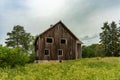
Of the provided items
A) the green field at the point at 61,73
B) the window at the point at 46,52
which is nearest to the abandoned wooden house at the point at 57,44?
the window at the point at 46,52

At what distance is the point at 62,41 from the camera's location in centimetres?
5594

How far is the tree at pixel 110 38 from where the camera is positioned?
3004 inches

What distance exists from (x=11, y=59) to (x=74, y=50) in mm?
24547

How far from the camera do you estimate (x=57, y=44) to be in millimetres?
55219

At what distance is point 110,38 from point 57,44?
28.2 m

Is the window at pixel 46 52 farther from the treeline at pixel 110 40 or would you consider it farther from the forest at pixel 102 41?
the treeline at pixel 110 40

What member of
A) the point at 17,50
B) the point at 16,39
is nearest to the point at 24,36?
the point at 16,39

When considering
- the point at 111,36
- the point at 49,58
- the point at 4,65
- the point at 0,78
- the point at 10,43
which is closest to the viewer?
the point at 0,78

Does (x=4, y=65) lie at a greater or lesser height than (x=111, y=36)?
lesser

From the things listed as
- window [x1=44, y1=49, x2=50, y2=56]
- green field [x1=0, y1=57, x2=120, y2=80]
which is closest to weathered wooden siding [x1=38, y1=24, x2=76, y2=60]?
window [x1=44, y1=49, x2=50, y2=56]

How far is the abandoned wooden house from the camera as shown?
54.2 metres

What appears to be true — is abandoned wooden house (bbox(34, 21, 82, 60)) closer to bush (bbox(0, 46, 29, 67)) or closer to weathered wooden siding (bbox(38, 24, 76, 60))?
weathered wooden siding (bbox(38, 24, 76, 60))

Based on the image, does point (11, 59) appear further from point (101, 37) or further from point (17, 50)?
point (101, 37)

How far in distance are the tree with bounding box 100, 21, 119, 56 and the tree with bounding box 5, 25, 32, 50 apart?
25.9 metres
